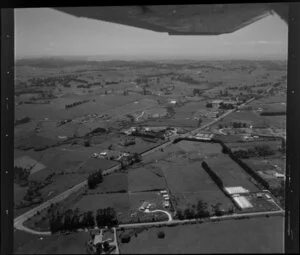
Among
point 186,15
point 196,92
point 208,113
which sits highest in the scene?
point 186,15

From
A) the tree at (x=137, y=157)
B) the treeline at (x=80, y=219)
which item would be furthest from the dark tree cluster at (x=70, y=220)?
the tree at (x=137, y=157)

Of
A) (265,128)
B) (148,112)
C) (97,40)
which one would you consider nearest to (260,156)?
(265,128)

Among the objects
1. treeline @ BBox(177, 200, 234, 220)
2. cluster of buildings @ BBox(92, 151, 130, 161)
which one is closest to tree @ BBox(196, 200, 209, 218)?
treeline @ BBox(177, 200, 234, 220)

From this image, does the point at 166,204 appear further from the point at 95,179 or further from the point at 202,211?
the point at 95,179

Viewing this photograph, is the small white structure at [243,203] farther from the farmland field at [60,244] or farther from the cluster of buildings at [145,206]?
the farmland field at [60,244]

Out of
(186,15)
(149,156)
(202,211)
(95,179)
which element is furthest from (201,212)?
(186,15)

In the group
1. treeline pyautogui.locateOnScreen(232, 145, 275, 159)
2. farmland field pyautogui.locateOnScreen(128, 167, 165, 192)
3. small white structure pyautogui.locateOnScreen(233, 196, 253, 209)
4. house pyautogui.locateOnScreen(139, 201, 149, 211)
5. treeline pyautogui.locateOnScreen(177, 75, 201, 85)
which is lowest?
house pyautogui.locateOnScreen(139, 201, 149, 211)

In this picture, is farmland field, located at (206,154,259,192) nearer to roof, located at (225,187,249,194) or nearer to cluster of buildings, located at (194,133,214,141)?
roof, located at (225,187,249,194)
